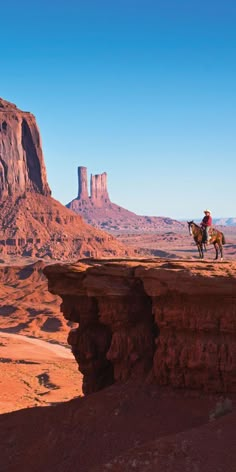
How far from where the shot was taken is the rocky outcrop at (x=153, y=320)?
63.4 feet

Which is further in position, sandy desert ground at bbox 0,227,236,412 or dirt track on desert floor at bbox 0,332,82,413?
sandy desert ground at bbox 0,227,236,412

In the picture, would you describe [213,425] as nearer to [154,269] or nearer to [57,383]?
[154,269]

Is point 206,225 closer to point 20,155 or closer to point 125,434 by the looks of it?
point 125,434

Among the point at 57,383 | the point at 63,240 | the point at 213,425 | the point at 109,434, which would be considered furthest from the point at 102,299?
the point at 63,240

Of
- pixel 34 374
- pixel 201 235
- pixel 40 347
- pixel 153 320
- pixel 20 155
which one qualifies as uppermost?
pixel 20 155

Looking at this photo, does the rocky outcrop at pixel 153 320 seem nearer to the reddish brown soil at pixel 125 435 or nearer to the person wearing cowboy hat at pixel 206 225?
the reddish brown soil at pixel 125 435

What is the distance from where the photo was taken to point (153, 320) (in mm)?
22172

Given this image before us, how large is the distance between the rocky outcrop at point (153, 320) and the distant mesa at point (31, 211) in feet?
345

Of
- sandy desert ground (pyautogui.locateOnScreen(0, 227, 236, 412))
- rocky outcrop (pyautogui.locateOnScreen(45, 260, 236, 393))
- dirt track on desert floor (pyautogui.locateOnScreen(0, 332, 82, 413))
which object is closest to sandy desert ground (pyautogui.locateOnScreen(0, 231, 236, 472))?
rocky outcrop (pyautogui.locateOnScreen(45, 260, 236, 393))

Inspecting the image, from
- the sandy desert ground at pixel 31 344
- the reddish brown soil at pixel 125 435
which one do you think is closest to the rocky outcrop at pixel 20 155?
the sandy desert ground at pixel 31 344

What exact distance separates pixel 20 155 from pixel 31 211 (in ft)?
55.6

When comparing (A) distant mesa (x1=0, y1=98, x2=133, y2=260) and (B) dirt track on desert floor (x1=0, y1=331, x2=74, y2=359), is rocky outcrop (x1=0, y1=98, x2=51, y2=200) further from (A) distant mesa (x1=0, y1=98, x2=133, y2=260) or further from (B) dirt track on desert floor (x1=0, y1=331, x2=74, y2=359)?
(B) dirt track on desert floor (x1=0, y1=331, x2=74, y2=359)

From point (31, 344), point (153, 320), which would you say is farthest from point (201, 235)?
point (31, 344)

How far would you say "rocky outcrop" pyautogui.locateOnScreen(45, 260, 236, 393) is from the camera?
761 inches
